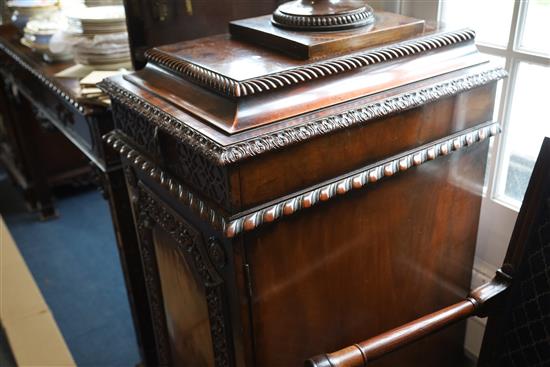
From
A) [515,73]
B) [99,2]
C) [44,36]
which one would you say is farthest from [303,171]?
[44,36]

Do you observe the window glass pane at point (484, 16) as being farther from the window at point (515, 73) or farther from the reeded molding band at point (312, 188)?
the reeded molding band at point (312, 188)

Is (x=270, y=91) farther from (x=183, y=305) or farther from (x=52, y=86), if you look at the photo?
(x=52, y=86)

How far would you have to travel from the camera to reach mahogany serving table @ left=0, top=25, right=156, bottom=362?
1171 mm

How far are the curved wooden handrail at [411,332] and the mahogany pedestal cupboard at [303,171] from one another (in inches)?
4.7

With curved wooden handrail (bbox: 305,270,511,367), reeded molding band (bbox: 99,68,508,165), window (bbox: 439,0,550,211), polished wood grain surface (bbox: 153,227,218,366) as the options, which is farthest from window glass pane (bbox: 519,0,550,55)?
polished wood grain surface (bbox: 153,227,218,366)

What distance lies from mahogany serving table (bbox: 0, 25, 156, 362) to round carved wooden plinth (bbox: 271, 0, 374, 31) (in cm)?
48

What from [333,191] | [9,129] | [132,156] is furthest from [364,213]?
[9,129]

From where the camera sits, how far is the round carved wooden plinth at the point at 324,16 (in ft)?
2.70

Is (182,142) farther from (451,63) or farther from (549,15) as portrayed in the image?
(549,15)

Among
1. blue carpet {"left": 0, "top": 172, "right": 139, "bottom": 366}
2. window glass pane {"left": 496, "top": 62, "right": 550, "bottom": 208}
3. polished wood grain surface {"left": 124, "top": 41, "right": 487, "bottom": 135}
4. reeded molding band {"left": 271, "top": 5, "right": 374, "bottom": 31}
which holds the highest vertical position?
reeded molding band {"left": 271, "top": 5, "right": 374, "bottom": 31}

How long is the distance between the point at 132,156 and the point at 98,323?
0.89m

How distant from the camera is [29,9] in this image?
1.78 metres

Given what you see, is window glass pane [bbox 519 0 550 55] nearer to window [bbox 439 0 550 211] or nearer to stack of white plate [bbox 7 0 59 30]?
window [bbox 439 0 550 211]

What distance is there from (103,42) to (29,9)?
2.08ft
